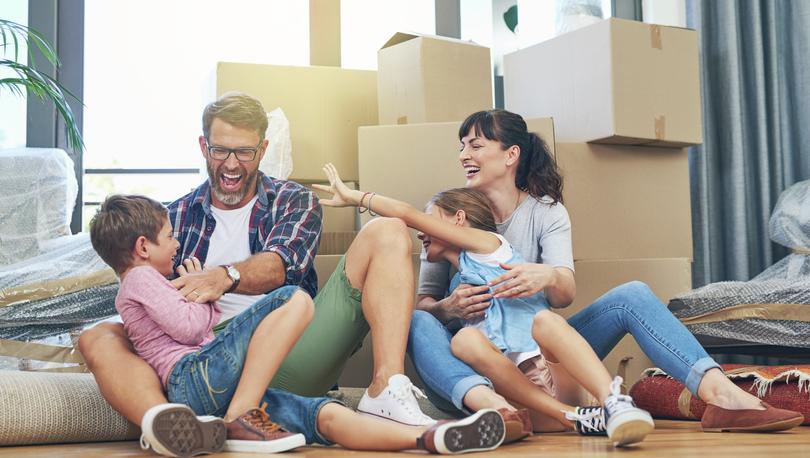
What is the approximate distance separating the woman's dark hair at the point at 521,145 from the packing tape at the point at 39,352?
106cm

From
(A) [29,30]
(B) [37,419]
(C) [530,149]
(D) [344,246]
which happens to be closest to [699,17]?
(C) [530,149]

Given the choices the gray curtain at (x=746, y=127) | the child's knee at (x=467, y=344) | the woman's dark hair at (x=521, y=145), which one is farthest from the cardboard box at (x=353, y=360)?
the gray curtain at (x=746, y=127)

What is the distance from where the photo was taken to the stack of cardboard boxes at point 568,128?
205 cm

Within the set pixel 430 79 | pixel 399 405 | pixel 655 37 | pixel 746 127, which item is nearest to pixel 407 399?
pixel 399 405

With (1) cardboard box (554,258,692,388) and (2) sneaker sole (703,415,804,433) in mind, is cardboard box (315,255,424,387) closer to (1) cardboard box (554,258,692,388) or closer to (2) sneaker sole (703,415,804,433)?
(1) cardboard box (554,258,692,388)

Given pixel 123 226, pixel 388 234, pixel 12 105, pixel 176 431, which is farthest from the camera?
pixel 12 105

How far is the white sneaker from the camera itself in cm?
136

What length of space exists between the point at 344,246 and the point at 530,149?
1.80ft

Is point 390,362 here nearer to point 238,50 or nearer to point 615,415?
point 615,415

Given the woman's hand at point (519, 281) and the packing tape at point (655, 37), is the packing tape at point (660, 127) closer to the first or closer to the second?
the packing tape at point (655, 37)

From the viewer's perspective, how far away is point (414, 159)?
2035mm

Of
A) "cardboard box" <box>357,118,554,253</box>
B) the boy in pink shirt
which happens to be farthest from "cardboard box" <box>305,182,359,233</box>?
the boy in pink shirt

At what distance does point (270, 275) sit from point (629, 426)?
715mm

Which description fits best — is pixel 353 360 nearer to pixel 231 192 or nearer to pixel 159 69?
pixel 231 192
